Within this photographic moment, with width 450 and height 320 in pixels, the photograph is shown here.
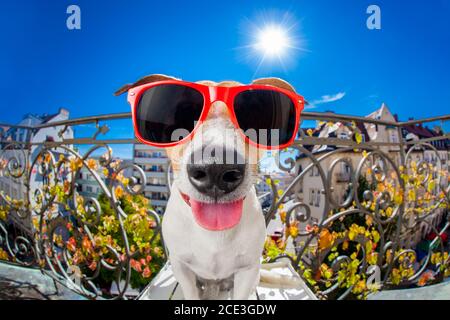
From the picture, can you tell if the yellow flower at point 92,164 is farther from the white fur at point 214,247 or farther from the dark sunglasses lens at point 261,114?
the dark sunglasses lens at point 261,114

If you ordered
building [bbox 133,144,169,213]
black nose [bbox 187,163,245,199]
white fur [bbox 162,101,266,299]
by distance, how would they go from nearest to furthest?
black nose [bbox 187,163,245,199] < white fur [bbox 162,101,266,299] < building [bbox 133,144,169,213]

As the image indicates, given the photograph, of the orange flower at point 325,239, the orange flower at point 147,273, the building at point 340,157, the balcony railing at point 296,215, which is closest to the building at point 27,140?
the balcony railing at point 296,215

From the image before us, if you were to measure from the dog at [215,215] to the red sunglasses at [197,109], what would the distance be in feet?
0.05

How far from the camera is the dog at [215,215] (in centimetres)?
38

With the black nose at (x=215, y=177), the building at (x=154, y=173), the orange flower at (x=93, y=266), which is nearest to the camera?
the black nose at (x=215, y=177)

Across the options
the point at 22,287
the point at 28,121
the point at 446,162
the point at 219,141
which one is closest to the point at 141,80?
the point at 219,141

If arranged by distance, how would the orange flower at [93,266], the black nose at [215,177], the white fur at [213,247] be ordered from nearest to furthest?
the black nose at [215,177]
the white fur at [213,247]
the orange flower at [93,266]

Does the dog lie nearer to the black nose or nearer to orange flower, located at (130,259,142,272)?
the black nose

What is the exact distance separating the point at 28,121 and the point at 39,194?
288mm

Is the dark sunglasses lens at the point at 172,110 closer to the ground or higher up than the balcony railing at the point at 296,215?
higher up

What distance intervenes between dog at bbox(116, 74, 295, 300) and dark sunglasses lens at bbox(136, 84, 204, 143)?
0.02 metres

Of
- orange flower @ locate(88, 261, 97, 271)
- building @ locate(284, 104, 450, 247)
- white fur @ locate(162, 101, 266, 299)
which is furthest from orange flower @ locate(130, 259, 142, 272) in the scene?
building @ locate(284, 104, 450, 247)

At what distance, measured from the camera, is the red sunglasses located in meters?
0.40
